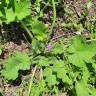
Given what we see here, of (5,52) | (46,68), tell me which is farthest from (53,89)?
(5,52)

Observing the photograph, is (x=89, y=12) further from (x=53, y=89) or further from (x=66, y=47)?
(x=53, y=89)

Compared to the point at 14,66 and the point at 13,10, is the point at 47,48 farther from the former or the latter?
the point at 13,10

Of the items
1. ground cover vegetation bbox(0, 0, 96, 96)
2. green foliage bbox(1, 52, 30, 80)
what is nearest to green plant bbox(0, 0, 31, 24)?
ground cover vegetation bbox(0, 0, 96, 96)

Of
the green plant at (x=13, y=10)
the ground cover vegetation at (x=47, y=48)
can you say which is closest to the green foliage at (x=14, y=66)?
the ground cover vegetation at (x=47, y=48)

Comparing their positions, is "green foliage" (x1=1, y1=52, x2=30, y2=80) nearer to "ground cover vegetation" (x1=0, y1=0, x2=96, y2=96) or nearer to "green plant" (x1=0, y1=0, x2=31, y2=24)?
"ground cover vegetation" (x1=0, y1=0, x2=96, y2=96)

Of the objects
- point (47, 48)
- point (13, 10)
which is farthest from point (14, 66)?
point (13, 10)

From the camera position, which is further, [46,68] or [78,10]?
[78,10]

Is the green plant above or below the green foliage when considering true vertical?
above

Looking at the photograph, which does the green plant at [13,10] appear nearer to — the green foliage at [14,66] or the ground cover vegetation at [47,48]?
the ground cover vegetation at [47,48]
